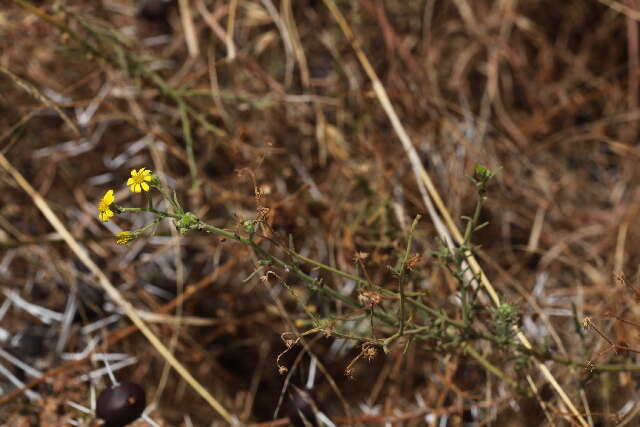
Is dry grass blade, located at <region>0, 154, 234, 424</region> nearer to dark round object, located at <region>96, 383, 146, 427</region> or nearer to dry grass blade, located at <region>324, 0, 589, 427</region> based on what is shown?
dark round object, located at <region>96, 383, 146, 427</region>

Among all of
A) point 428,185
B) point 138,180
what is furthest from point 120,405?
point 428,185

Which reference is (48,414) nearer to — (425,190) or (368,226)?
(368,226)

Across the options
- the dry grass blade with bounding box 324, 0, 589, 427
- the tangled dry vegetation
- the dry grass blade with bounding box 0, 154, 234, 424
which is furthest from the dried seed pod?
the dry grass blade with bounding box 324, 0, 589, 427

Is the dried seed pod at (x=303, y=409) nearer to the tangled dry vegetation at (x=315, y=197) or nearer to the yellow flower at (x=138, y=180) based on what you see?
the tangled dry vegetation at (x=315, y=197)

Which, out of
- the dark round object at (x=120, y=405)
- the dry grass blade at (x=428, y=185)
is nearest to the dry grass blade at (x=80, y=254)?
the dark round object at (x=120, y=405)

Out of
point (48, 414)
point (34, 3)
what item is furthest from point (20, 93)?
point (48, 414)

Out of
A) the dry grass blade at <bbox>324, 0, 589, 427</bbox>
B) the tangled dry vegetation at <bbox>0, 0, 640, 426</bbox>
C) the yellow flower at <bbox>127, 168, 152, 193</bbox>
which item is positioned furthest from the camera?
the tangled dry vegetation at <bbox>0, 0, 640, 426</bbox>
